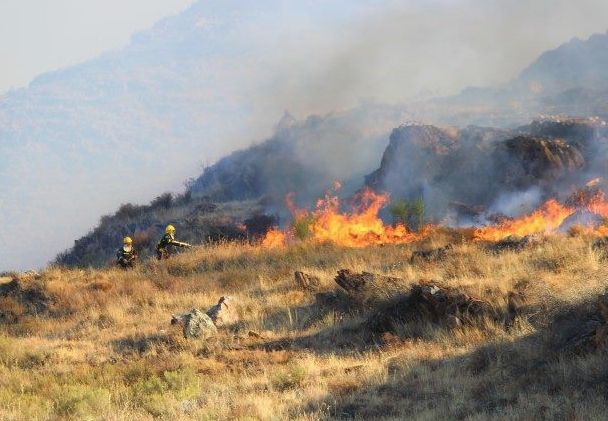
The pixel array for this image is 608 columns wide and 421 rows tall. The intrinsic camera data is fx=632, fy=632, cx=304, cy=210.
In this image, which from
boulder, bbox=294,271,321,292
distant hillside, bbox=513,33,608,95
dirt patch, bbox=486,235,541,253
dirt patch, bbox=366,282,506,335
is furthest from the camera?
distant hillside, bbox=513,33,608,95

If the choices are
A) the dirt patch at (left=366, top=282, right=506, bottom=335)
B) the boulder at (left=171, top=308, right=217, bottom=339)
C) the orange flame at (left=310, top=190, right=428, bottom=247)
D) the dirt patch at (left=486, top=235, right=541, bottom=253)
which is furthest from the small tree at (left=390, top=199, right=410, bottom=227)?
the boulder at (left=171, top=308, right=217, bottom=339)

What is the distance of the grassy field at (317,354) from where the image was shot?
23.8 ft

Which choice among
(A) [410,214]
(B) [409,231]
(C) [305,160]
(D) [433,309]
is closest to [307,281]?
(D) [433,309]

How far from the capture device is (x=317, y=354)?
1035 cm

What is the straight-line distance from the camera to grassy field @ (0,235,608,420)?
7.24m

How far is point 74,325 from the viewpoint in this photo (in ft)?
47.6

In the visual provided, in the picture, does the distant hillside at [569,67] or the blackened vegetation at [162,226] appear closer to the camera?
the blackened vegetation at [162,226]

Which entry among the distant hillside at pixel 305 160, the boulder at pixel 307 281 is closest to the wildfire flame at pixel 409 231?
the boulder at pixel 307 281

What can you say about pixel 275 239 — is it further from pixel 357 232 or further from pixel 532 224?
pixel 532 224

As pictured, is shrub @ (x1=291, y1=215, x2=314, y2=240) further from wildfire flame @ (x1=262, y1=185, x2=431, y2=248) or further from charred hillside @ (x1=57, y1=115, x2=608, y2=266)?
charred hillside @ (x1=57, y1=115, x2=608, y2=266)

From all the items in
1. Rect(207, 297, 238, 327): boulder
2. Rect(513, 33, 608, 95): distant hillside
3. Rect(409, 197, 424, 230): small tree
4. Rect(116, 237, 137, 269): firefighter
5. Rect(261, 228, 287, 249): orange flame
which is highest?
Rect(513, 33, 608, 95): distant hillside

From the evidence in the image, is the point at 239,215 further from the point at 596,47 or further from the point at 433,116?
the point at 596,47

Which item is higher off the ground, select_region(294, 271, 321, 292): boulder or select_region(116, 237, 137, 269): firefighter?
select_region(116, 237, 137, 269): firefighter

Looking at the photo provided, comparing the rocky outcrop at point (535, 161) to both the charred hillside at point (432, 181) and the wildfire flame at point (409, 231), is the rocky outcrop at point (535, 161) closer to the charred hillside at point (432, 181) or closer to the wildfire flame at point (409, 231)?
the charred hillside at point (432, 181)
